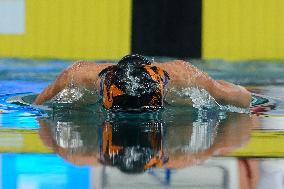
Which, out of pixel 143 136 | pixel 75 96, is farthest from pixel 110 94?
pixel 143 136

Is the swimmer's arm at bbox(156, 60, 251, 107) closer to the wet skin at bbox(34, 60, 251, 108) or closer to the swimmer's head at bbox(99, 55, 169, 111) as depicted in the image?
the wet skin at bbox(34, 60, 251, 108)

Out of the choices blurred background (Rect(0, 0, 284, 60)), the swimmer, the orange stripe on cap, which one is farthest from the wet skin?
blurred background (Rect(0, 0, 284, 60))

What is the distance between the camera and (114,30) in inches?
317

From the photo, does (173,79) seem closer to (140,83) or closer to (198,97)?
(198,97)

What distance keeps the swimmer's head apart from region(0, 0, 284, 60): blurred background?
14.3ft

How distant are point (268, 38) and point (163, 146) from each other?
5537mm

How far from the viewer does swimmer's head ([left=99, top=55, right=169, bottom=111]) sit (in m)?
3.54

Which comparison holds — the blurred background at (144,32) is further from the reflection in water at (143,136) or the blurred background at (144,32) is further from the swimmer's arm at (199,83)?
the reflection in water at (143,136)

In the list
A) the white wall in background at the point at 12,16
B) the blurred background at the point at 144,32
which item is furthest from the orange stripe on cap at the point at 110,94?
the white wall in background at the point at 12,16

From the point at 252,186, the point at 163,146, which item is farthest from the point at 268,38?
the point at 252,186

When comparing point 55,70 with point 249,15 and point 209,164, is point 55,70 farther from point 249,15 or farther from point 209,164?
point 209,164

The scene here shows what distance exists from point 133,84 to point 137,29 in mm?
4602

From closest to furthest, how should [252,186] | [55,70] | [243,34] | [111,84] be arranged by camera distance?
1. [252,186]
2. [111,84]
3. [55,70]
4. [243,34]

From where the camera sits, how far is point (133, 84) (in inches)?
139
